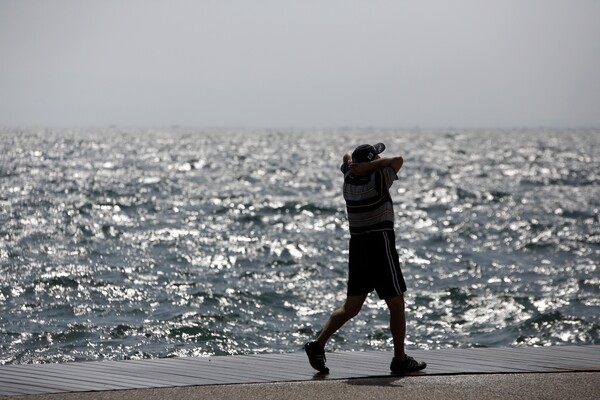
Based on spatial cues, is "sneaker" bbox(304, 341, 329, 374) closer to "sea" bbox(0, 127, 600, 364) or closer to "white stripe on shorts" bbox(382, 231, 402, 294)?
"white stripe on shorts" bbox(382, 231, 402, 294)

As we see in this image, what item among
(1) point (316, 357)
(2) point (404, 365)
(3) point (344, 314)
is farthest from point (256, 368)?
(2) point (404, 365)

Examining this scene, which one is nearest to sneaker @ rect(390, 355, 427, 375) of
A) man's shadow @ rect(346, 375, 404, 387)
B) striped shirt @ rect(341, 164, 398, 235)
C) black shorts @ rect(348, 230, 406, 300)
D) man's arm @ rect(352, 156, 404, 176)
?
man's shadow @ rect(346, 375, 404, 387)

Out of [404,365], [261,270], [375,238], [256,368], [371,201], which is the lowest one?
[261,270]

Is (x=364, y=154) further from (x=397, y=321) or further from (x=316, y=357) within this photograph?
(x=316, y=357)

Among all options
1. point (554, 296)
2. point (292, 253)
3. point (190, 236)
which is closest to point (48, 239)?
point (190, 236)

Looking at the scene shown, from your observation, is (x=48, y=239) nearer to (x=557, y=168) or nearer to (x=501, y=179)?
(x=501, y=179)

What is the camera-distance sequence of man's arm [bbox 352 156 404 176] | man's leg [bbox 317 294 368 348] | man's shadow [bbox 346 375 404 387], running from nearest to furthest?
man's shadow [bbox 346 375 404 387] → man's arm [bbox 352 156 404 176] → man's leg [bbox 317 294 368 348]

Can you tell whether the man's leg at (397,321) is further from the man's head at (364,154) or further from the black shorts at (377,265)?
the man's head at (364,154)

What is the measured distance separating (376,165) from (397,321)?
128 cm

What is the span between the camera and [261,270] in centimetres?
1964

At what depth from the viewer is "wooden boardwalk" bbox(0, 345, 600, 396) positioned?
7035 mm

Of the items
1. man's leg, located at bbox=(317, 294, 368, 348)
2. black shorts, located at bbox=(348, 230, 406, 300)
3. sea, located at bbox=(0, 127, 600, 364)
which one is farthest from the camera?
sea, located at bbox=(0, 127, 600, 364)

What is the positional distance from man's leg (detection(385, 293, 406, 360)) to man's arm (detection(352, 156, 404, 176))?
1025 mm

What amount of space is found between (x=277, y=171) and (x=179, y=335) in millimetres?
41539
